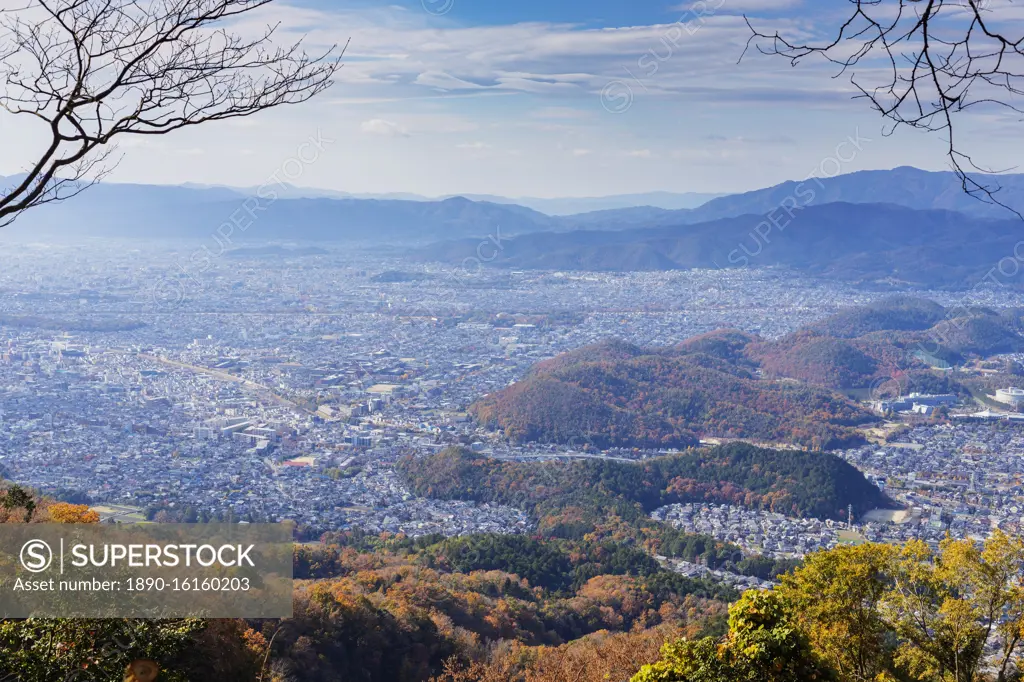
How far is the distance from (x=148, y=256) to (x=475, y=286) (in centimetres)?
3116

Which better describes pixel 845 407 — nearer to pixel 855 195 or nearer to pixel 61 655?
pixel 61 655

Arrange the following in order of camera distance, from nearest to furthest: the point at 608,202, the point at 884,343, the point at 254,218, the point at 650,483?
1. the point at 650,483
2. the point at 884,343
3. the point at 254,218
4. the point at 608,202

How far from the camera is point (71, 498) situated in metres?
19.4

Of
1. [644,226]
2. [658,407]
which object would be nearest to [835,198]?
[644,226]

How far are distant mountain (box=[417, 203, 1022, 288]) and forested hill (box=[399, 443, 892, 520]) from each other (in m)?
53.7

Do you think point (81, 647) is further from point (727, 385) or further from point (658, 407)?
point (727, 385)

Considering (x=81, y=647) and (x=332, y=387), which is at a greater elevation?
(x=81, y=647)

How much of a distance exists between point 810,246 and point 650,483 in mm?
68504

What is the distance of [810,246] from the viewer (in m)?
85.5

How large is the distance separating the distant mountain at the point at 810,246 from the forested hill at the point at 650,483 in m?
53.7

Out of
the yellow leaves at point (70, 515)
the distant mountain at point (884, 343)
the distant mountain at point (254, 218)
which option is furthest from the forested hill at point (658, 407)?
the distant mountain at point (254, 218)

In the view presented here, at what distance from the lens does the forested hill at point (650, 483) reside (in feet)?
72.4

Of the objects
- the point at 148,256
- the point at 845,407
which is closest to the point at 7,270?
the point at 148,256

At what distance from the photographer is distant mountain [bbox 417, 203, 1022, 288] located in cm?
7712
